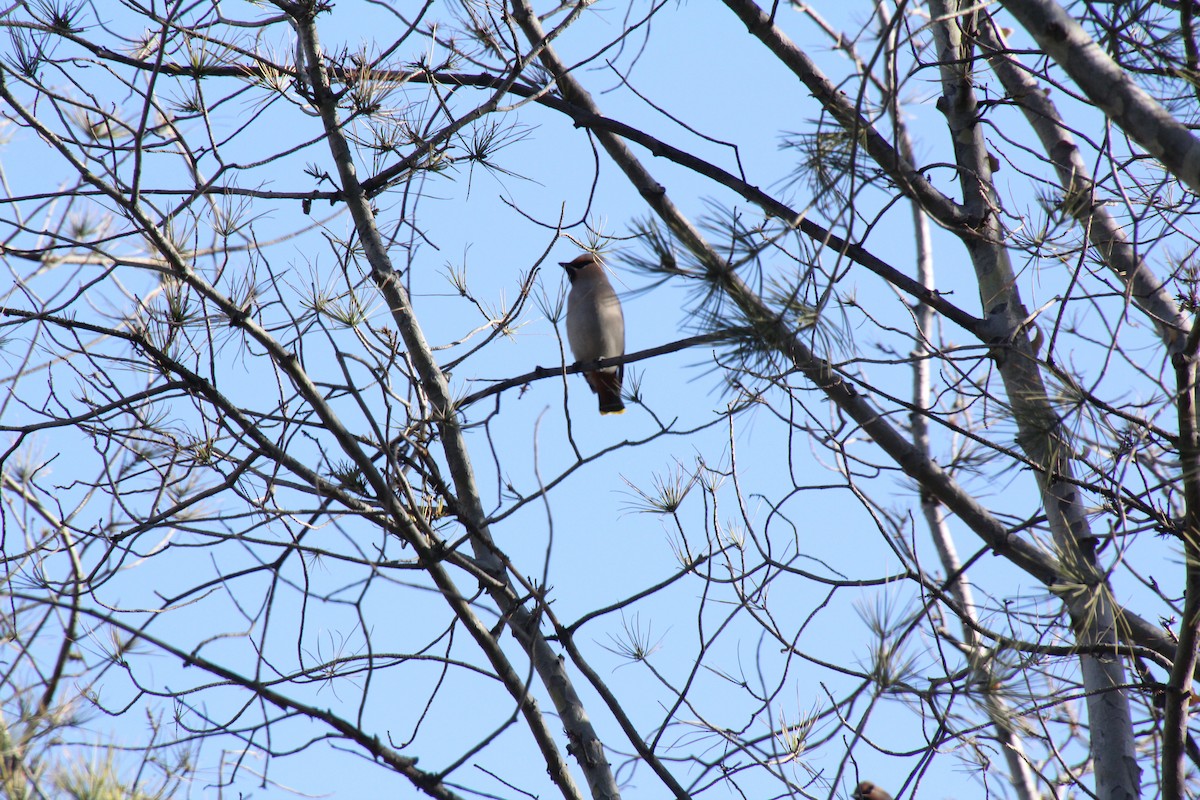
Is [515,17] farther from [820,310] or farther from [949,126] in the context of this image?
[820,310]

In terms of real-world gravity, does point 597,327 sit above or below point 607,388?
above

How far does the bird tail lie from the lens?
5938 mm

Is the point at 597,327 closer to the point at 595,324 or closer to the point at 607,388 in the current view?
the point at 595,324

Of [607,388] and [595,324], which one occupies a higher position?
[595,324]

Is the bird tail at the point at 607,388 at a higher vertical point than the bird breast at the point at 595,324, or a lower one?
lower

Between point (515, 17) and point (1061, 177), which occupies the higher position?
point (515, 17)

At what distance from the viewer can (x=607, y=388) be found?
611 cm

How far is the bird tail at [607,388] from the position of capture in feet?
19.5

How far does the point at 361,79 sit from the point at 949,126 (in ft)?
6.15

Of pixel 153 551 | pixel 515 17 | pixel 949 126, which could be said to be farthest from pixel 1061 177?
pixel 153 551

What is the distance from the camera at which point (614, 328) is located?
5996 millimetres

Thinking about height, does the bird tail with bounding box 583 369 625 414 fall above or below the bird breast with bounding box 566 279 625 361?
below

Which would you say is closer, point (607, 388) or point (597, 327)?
point (597, 327)

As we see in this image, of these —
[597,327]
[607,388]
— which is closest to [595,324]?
[597,327]
